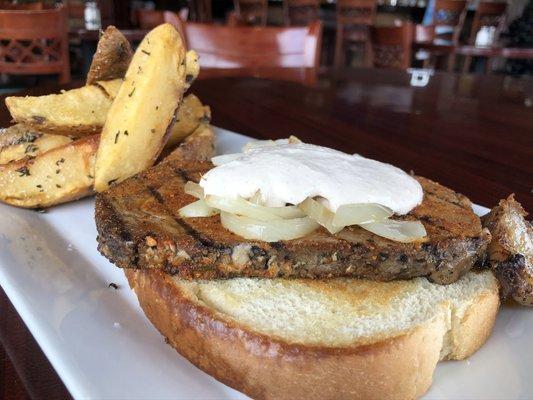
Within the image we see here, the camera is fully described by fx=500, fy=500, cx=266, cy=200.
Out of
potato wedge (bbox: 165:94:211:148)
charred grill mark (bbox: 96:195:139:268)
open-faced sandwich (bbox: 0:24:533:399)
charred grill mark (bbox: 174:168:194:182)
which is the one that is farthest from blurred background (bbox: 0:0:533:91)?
charred grill mark (bbox: 96:195:139:268)

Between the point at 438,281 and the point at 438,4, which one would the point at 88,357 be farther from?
the point at 438,4

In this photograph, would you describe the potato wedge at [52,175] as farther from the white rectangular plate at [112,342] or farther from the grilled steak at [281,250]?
the grilled steak at [281,250]

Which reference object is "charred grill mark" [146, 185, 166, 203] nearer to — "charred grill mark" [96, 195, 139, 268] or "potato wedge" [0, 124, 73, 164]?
"charred grill mark" [96, 195, 139, 268]

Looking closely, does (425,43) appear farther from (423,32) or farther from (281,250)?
(281,250)

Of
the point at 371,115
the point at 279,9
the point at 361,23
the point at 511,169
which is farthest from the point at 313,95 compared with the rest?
the point at 279,9

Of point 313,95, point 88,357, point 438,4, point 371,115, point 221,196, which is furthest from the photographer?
point 438,4

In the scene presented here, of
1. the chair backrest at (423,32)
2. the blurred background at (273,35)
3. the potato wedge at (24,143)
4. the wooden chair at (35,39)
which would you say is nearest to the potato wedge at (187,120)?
the potato wedge at (24,143)

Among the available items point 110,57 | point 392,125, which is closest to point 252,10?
point 392,125
